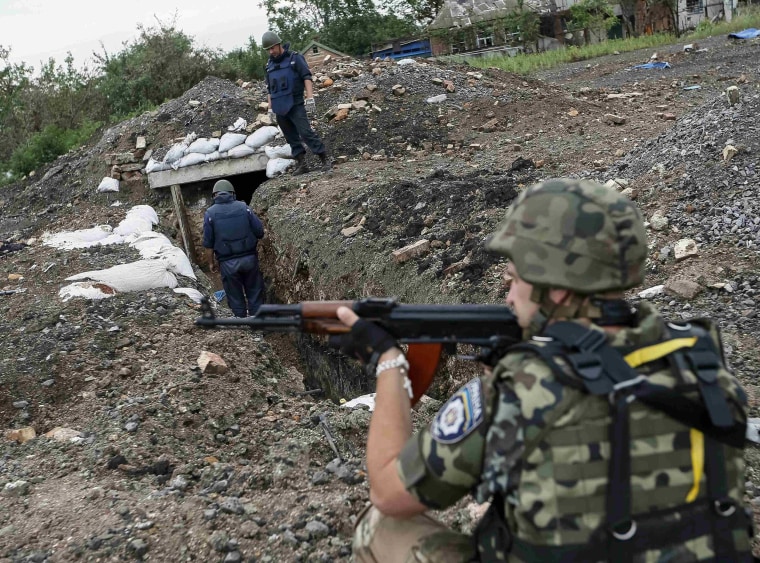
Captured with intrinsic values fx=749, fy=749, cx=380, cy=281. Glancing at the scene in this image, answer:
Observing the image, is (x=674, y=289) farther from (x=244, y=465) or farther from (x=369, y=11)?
(x=369, y=11)

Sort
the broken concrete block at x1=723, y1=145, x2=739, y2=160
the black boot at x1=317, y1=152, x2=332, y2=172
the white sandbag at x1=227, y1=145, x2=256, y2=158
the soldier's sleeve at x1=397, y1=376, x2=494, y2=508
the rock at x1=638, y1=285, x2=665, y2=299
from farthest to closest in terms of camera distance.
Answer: the white sandbag at x1=227, y1=145, x2=256, y2=158 → the black boot at x1=317, y1=152, x2=332, y2=172 → the broken concrete block at x1=723, y1=145, x2=739, y2=160 → the rock at x1=638, y1=285, x2=665, y2=299 → the soldier's sleeve at x1=397, y1=376, x2=494, y2=508

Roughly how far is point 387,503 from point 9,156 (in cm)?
1811

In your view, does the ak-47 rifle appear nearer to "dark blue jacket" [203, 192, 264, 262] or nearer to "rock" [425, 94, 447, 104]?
"dark blue jacket" [203, 192, 264, 262]

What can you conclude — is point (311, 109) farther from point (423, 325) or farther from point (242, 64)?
point (423, 325)

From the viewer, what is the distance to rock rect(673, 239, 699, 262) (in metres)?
4.97

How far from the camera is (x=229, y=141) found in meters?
10.5

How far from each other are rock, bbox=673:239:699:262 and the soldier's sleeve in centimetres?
383

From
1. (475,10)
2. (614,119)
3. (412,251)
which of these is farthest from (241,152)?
(475,10)

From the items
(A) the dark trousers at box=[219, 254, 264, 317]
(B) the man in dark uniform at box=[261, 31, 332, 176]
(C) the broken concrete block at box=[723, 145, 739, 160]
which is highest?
(B) the man in dark uniform at box=[261, 31, 332, 176]

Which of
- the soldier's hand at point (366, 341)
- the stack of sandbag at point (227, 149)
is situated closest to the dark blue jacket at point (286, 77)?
the stack of sandbag at point (227, 149)

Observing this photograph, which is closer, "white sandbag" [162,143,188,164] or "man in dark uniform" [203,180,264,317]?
"man in dark uniform" [203,180,264,317]

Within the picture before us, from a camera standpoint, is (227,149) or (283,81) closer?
(283,81)

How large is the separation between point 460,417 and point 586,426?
26 cm

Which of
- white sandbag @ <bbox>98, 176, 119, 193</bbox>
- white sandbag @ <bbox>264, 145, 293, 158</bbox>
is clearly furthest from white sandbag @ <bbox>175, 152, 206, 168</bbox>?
white sandbag @ <bbox>98, 176, 119, 193</bbox>
